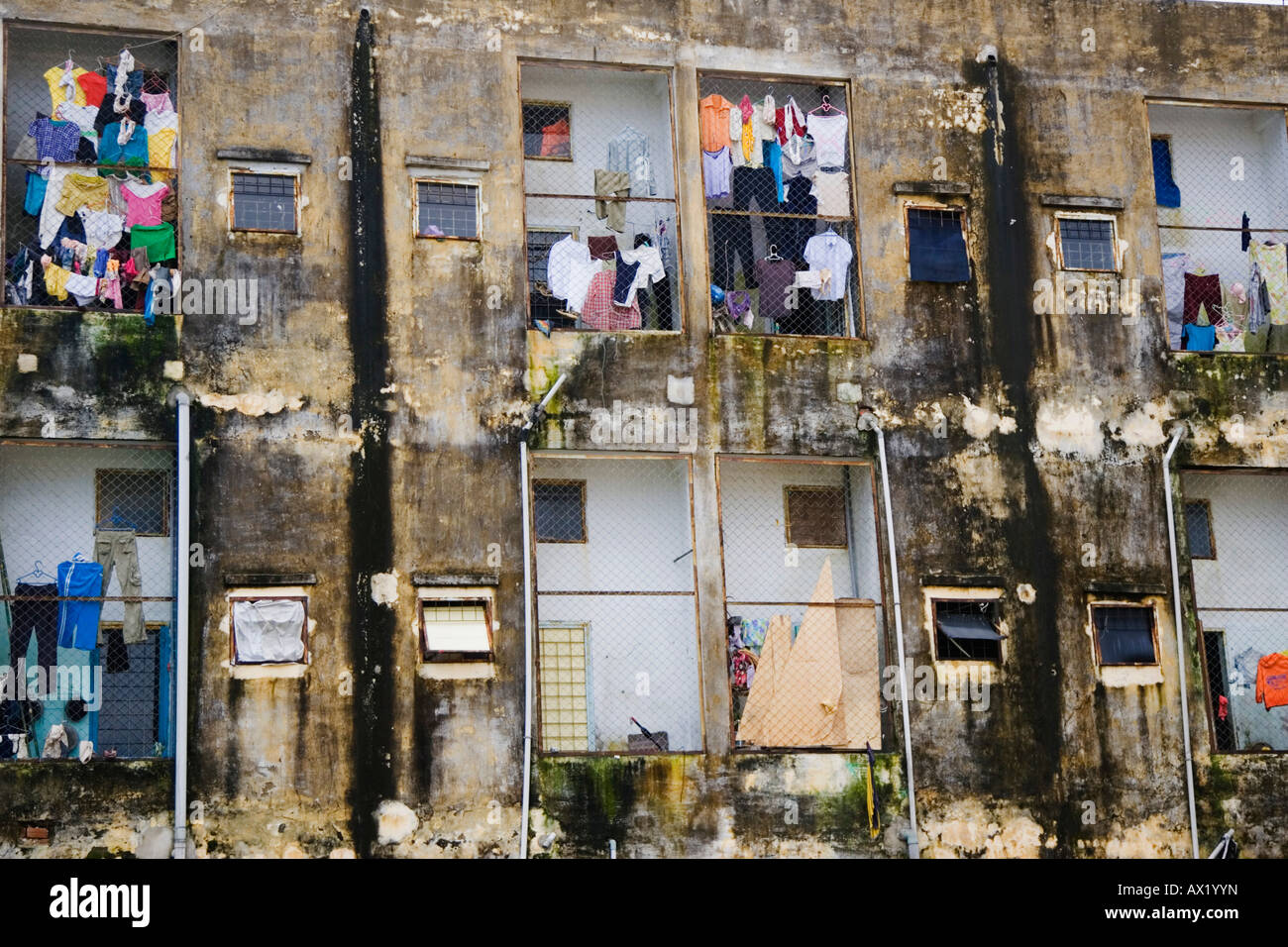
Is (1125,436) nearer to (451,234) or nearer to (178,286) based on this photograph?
(451,234)

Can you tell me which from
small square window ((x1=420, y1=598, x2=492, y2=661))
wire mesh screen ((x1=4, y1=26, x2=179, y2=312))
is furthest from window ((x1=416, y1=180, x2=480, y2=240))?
small square window ((x1=420, y1=598, x2=492, y2=661))

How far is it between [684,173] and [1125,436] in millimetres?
6077

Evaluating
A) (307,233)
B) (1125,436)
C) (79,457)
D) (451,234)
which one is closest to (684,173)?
(451,234)

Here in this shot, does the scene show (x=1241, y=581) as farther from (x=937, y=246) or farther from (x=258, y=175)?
(x=258, y=175)

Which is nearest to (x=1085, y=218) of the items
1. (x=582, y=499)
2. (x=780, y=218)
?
(x=780, y=218)

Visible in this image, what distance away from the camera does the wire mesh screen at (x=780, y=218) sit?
25.5m

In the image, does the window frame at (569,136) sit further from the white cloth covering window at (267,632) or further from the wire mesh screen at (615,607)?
the white cloth covering window at (267,632)

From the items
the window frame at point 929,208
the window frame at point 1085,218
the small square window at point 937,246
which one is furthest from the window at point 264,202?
the window frame at point 1085,218

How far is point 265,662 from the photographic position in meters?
22.6

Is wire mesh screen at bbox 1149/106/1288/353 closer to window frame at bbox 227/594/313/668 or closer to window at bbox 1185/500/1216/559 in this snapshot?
window at bbox 1185/500/1216/559

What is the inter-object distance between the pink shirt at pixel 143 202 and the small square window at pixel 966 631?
985 cm

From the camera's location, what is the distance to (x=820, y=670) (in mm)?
24312
